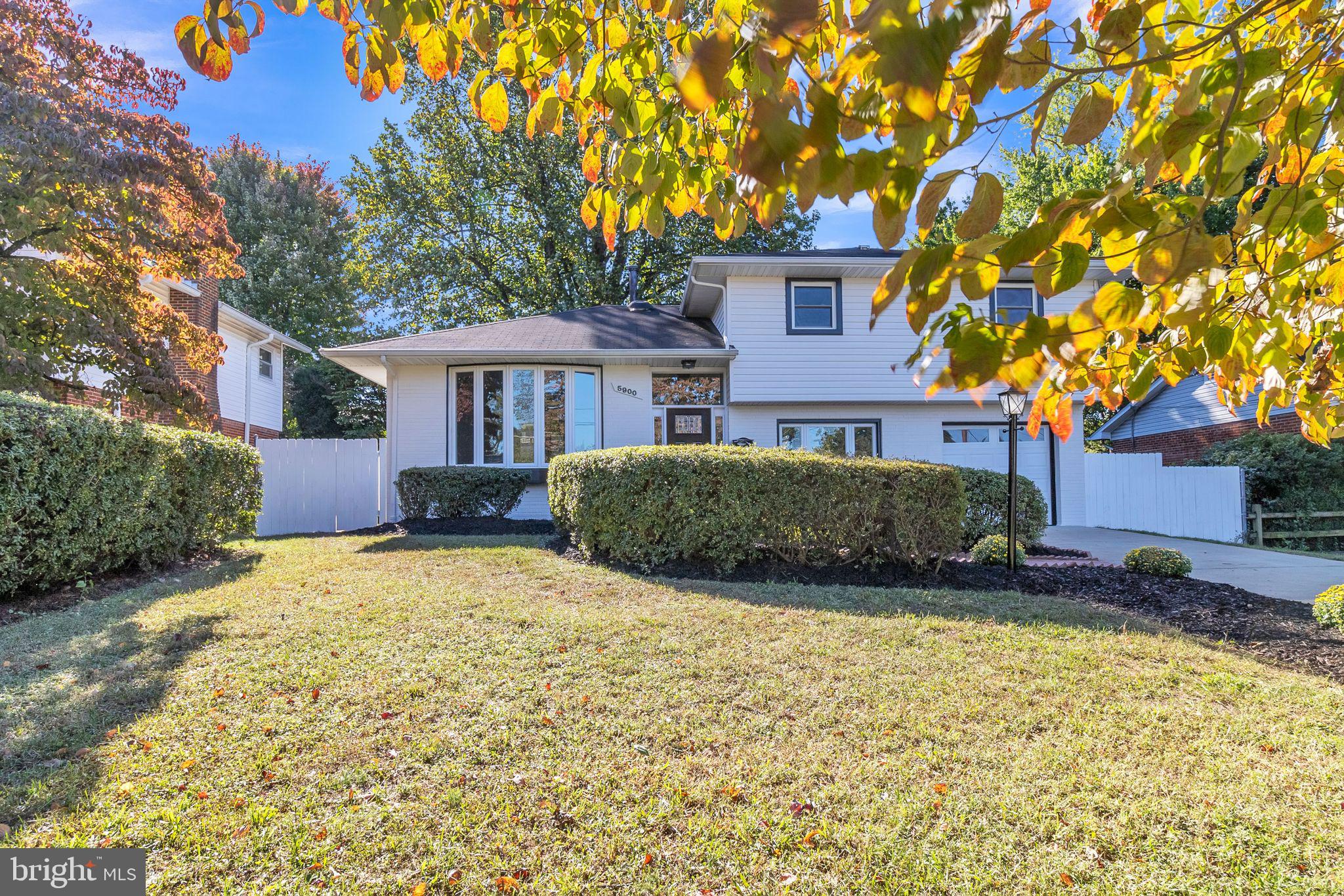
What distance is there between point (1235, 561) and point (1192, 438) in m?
11.2

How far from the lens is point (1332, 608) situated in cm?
502

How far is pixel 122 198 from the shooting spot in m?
8.15

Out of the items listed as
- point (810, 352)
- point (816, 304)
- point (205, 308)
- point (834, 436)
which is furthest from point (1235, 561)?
point (205, 308)

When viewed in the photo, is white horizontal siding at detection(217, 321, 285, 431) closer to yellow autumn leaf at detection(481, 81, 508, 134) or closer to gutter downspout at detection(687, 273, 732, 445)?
gutter downspout at detection(687, 273, 732, 445)

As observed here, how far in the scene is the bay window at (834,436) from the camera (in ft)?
44.4

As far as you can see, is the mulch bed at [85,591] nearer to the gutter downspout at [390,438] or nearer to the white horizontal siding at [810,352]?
the gutter downspout at [390,438]

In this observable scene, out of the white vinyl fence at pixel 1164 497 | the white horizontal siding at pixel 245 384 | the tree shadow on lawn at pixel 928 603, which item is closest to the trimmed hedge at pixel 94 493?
the tree shadow on lawn at pixel 928 603

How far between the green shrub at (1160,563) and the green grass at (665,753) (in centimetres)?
296

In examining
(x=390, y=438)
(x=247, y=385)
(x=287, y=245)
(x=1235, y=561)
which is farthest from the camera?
(x=287, y=245)

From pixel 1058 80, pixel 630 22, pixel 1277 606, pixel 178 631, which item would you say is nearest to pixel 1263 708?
pixel 1277 606

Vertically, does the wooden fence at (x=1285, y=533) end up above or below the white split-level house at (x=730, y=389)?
below

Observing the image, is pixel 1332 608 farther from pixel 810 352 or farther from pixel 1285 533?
pixel 1285 533

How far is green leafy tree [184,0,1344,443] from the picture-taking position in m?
1.15

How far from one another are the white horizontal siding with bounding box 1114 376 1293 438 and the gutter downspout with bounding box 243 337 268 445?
79.4ft
